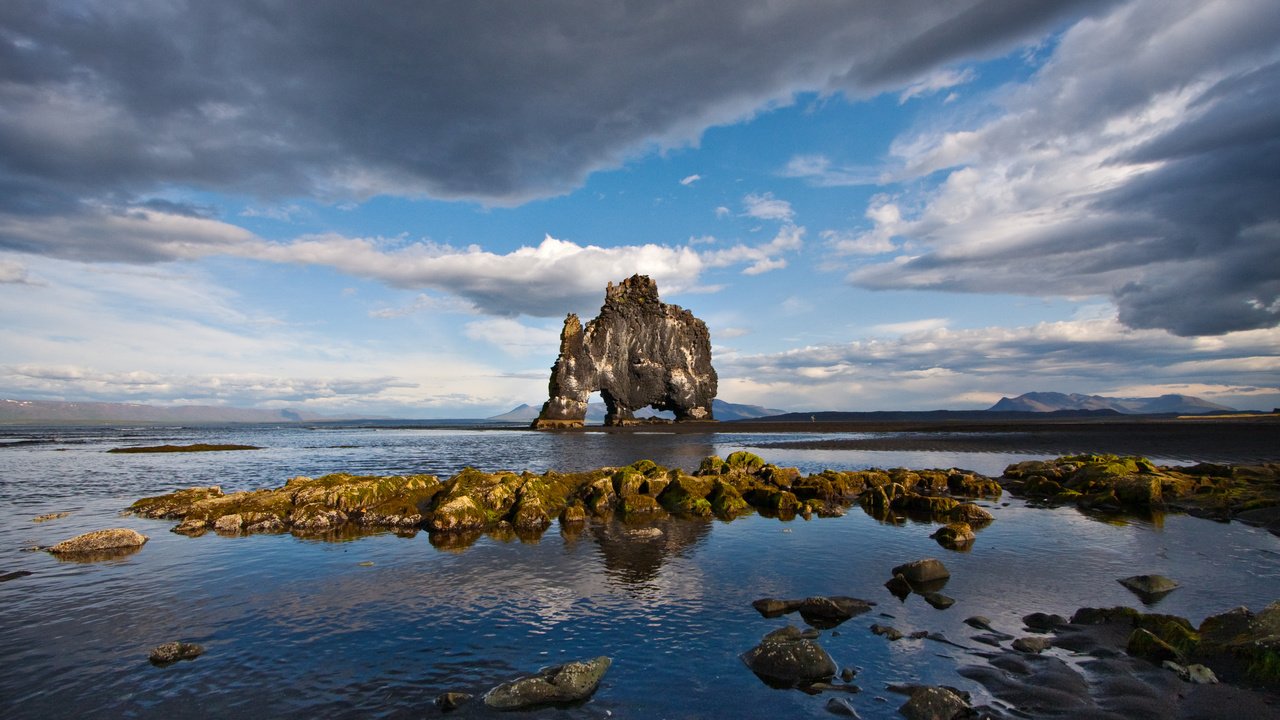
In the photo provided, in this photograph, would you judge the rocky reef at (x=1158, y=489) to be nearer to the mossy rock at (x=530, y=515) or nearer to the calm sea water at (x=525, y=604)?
the calm sea water at (x=525, y=604)

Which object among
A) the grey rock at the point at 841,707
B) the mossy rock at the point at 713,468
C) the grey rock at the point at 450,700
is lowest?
the grey rock at the point at 841,707

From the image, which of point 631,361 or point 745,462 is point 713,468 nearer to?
point 745,462

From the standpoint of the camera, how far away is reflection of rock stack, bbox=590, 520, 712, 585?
16312 millimetres

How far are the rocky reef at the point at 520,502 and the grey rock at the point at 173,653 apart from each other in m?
9.28

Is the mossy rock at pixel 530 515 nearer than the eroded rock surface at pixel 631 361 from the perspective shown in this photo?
Yes

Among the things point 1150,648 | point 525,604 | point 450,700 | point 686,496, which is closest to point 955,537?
point 1150,648

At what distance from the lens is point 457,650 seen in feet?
35.7

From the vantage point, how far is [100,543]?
18500 millimetres

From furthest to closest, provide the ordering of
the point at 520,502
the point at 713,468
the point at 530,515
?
the point at 713,468
the point at 520,502
the point at 530,515

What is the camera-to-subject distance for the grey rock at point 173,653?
1030 cm

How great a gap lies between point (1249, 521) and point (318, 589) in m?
33.5

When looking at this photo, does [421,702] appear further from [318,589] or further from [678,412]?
[678,412]

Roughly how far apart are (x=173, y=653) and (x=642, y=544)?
1282 centimetres

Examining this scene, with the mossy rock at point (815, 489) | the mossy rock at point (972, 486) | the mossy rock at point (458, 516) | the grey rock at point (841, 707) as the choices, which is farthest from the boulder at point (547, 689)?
the mossy rock at point (972, 486)
